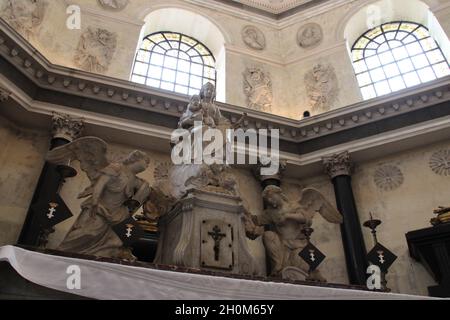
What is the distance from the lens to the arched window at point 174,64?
1146 cm

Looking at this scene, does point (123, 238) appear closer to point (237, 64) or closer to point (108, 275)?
point (108, 275)

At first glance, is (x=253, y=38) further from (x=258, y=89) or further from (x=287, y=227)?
(x=287, y=227)

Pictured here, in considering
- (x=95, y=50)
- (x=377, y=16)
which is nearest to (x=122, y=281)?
(x=95, y=50)

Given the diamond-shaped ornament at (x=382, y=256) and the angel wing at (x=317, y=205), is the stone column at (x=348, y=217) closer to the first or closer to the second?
the diamond-shaped ornament at (x=382, y=256)

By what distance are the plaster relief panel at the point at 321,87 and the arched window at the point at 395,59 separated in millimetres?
972

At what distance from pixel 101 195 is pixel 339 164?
284 inches

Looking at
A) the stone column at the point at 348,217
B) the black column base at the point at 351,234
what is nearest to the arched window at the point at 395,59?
the stone column at the point at 348,217

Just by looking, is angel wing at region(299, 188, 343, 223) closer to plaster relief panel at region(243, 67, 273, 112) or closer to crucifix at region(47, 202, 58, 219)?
crucifix at region(47, 202, 58, 219)

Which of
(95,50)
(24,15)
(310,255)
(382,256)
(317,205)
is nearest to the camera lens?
(310,255)

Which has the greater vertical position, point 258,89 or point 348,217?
point 258,89

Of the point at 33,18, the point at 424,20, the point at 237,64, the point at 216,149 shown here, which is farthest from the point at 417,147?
the point at 33,18

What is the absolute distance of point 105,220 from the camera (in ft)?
14.4

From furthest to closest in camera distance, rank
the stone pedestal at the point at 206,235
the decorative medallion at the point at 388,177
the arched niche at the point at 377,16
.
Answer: the arched niche at the point at 377,16
the decorative medallion at the point at 388,177
the stone pedestal at the point at 206,235

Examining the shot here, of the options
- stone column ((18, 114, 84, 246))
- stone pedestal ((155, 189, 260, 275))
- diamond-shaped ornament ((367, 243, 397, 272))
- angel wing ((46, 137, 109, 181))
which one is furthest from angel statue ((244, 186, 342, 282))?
stone column ((18, 114, 84, 246))
